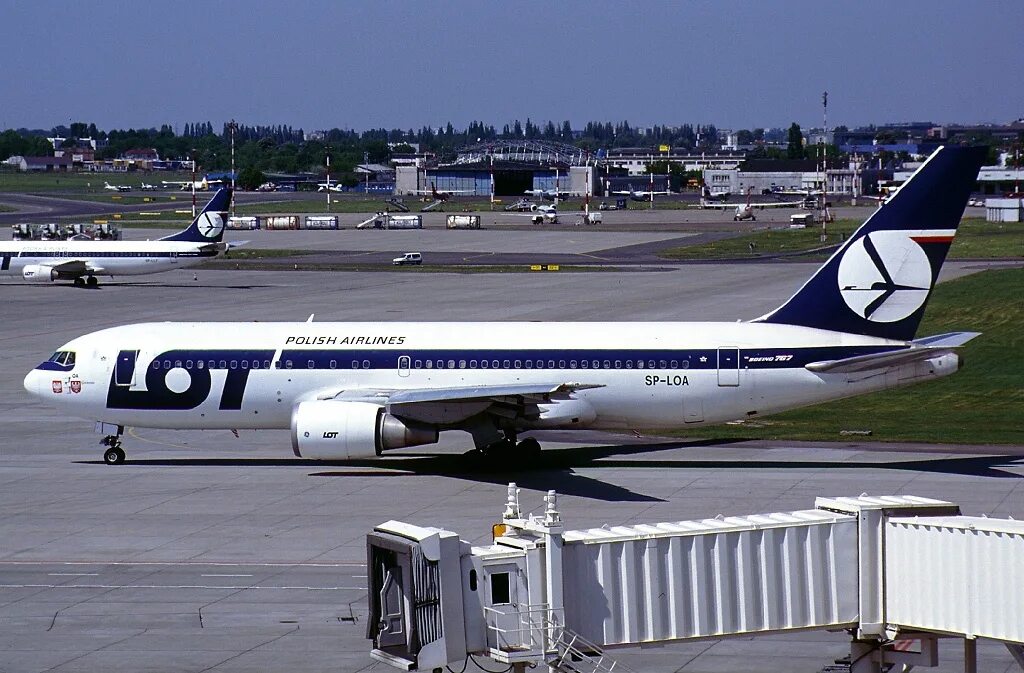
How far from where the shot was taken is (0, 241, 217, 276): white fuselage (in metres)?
110

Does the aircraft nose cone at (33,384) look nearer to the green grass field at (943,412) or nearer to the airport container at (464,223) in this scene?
the green grass field at (943,412)

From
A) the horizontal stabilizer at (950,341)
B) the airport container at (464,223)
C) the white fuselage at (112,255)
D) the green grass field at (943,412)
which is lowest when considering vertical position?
the green grass field at (943,412)

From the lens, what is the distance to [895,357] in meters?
39.3

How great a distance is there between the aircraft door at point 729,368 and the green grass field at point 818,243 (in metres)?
82.3

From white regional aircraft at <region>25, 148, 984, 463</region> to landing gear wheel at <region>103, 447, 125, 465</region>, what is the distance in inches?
45.1

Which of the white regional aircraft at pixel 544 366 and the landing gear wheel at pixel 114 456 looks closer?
the white regional aircraft at pixel 544 366

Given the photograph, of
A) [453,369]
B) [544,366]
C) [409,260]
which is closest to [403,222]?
[409,260]

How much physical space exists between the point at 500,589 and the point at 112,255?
98.5 meters

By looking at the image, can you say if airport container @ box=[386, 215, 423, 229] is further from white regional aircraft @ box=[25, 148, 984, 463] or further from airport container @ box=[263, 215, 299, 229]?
white regional aircraft @ box=[25, 148, 984, 463]

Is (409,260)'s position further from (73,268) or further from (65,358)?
(65,358)

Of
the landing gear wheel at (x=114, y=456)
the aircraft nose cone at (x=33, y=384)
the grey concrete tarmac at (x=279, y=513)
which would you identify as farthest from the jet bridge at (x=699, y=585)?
the aircraft nose cone at (x=33, y=384)

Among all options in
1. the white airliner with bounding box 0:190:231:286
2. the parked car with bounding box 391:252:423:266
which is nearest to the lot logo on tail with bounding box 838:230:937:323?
the white airliner with bounding box 0:190:231:286

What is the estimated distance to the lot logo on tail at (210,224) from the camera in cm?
10944

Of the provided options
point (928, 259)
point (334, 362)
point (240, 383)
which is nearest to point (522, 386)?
point (334, 362)
